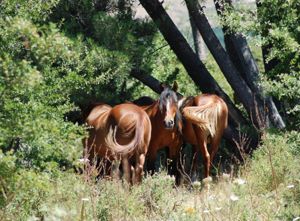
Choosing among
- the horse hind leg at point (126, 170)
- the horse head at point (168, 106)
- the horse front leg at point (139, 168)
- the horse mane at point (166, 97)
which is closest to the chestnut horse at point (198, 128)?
the horse mane at point (166, 97)

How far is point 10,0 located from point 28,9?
40 centimetres

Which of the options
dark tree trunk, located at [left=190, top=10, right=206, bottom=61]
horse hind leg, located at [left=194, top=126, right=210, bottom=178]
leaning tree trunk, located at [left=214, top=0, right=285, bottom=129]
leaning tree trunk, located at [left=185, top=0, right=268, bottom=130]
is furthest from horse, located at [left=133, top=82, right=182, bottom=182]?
dark tree trunk, located at [left=190, top=10, right=206, bottom=61]

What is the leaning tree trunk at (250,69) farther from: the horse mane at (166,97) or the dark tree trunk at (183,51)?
the horse mane at (166,97)

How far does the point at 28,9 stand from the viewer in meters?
6.69

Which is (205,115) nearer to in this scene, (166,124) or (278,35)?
(166,124)

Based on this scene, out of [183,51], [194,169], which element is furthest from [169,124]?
[183,51]

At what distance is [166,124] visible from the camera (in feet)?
34.8

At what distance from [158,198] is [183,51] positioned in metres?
5.71

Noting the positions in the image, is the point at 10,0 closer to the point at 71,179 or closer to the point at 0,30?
the point at 0,30

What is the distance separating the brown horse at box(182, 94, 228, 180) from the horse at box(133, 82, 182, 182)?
0.77 feet

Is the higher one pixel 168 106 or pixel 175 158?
pixel 168 106

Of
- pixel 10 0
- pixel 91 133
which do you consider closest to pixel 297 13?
pixel 91 133

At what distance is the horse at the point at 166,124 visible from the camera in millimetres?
10777

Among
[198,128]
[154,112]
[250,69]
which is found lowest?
[198,128]
